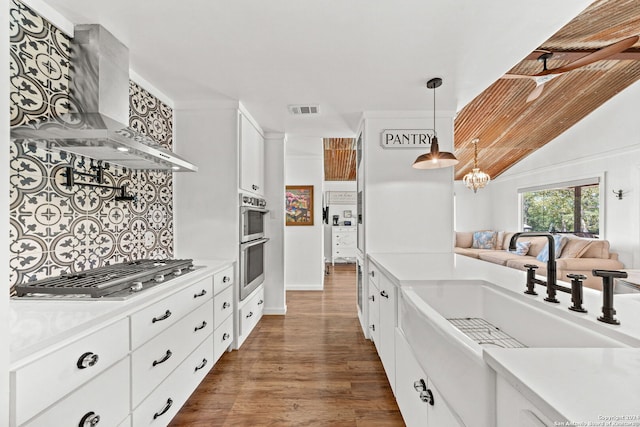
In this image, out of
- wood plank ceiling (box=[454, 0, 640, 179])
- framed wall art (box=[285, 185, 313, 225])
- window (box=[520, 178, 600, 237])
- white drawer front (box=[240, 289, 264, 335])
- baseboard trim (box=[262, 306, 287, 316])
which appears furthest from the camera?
framed wall art (box=[285, 185, 313, 225])

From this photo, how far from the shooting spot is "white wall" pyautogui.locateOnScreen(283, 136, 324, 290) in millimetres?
5113

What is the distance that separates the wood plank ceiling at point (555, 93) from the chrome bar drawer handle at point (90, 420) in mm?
3647

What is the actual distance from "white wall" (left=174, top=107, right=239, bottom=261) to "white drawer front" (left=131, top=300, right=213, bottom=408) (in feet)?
2.58

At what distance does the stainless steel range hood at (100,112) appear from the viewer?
1.39m

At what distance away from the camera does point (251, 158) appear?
3268mm

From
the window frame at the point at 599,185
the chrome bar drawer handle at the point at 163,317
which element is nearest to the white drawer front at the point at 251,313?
the chrome bar drawer handle at the point at 163,317

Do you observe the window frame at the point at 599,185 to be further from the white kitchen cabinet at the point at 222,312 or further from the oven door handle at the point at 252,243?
the white kitchen cabinet at the point at 222,312

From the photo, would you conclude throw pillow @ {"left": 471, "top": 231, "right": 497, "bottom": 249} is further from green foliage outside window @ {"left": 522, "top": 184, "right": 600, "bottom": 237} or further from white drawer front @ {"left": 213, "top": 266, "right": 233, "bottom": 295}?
white drawer front @ {"left": 213, "top": 266, "right": 233, "bottom": 295}

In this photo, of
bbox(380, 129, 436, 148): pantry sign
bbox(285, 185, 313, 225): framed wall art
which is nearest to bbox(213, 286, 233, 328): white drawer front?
Answer: bbox(380, 129, 436, 148): pantry sign

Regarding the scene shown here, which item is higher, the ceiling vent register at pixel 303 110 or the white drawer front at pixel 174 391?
the ceiling vent register at pixel 303 110

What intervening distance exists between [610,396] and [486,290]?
112 cm

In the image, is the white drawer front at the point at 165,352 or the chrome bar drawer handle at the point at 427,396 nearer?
the chrome bar drawer handle at the point at 427,396

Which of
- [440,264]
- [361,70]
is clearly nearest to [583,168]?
[440,264]

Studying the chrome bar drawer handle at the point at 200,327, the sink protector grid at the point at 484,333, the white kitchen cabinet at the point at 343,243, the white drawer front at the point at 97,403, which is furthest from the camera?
the white kitchen cabinet at the point at 343,243
